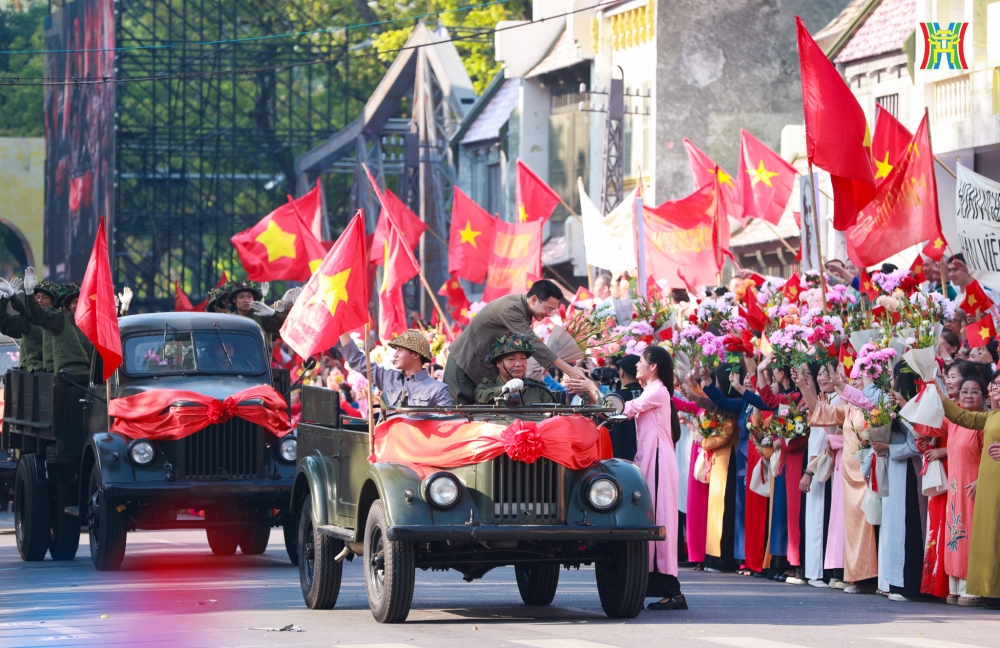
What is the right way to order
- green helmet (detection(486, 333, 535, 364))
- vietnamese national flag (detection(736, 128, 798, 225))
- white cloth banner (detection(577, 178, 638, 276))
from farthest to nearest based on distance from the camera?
white cloth banner (detection(577, 178, 638, 276)) → vietnamese national flag (detection(736, 128, 798, 225)) → green helmet (detection(486, 333, 535, 364))

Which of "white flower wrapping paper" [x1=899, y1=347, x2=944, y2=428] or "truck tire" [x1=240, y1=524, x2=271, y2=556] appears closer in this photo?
"white flower wrapping paper" [x1=899, y1=347, x2=944, y2=428]

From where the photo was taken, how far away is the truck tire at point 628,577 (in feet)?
40.6

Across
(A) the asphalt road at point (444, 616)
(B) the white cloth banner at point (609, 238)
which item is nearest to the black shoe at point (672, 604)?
(A) the asphalt road at point (444, 616)

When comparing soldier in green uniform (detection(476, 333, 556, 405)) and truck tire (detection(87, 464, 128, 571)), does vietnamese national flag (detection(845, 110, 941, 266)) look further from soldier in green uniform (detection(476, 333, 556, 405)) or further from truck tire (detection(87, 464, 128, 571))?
truck tire (detection(87, 464, 128, 571))

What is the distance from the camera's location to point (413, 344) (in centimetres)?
1316

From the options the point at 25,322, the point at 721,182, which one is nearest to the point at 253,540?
the point at 25,322

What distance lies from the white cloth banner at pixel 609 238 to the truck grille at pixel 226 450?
7974 millimetres

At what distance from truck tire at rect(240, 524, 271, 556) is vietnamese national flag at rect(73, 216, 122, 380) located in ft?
9.25

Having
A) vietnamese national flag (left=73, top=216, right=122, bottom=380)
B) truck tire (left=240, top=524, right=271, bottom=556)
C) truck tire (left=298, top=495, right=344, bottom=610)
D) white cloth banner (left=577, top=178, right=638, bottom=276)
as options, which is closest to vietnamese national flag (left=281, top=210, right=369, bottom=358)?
truck tire (left=298, top=495, right=344, bottom=610)

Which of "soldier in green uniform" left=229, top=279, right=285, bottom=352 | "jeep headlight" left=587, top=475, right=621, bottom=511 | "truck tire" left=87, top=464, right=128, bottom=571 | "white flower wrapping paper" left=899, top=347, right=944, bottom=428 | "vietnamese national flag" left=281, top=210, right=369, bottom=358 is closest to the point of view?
"jeep headlight" left=587, top=475, right=621, bottom=511

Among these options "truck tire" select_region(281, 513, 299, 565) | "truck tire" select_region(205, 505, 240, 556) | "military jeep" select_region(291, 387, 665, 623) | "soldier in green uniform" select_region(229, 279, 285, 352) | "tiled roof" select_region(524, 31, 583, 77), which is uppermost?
"tiled roof" select_region(524, 31, 583, 77)

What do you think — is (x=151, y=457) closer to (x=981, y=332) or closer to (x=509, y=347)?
(x=509, y=347)

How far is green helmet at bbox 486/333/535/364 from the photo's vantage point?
1277cm

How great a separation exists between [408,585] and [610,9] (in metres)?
31.6
